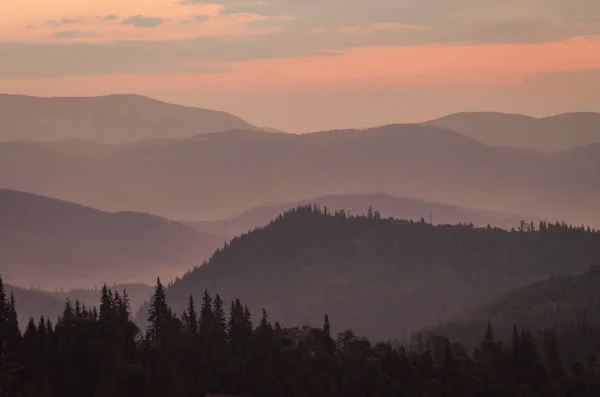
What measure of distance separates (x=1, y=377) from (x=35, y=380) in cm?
6961

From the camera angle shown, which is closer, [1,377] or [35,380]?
[1,377]

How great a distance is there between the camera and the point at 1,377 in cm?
13112

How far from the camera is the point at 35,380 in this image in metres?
200
